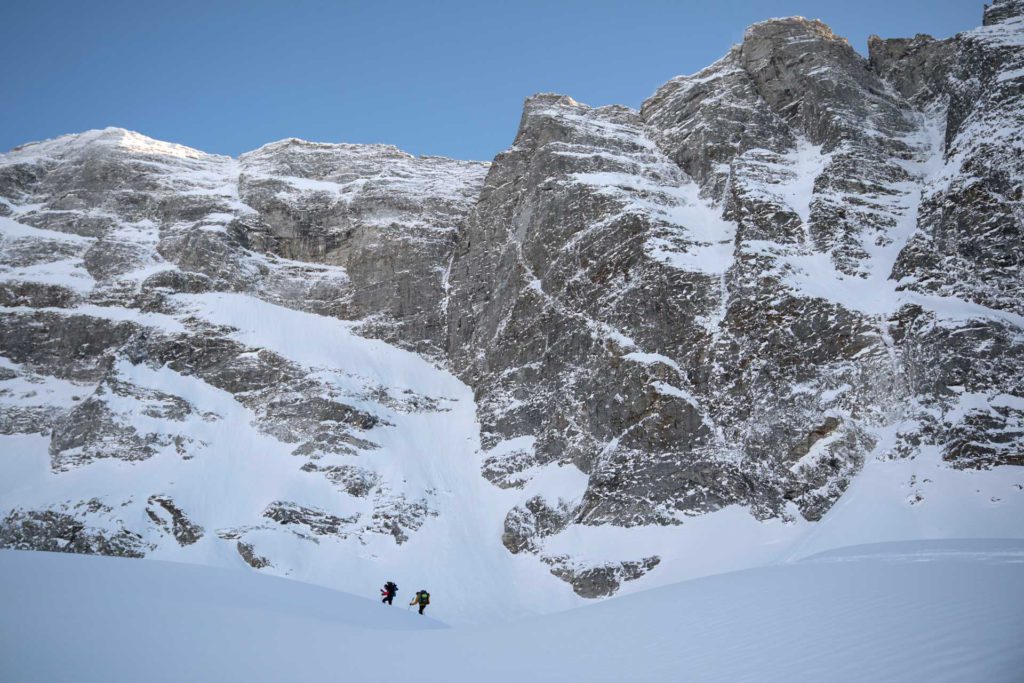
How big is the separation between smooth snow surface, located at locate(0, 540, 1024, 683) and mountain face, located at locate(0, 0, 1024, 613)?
19.5m

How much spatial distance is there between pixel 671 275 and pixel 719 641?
37.0m

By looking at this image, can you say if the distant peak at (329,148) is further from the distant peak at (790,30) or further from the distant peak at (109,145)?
the distant peak at (790,30)

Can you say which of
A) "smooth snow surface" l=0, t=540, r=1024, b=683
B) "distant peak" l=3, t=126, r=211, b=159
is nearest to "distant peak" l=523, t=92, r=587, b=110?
"distant peak" l=3, t=126, r=211, b=159

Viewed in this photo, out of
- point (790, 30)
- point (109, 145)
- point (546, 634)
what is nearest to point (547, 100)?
point (790, 30)

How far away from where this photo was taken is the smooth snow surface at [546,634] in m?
6.73

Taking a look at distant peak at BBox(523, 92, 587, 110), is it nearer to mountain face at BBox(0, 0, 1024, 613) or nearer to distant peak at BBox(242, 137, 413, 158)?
mountain face at BBox(0, 0, 1024, 613)

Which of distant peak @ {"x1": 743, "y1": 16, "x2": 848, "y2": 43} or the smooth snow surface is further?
distant peak @ {"x1": 743, "y1": 16, "x2": 848, "y2": 43}

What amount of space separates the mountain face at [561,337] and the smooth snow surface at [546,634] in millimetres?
19518

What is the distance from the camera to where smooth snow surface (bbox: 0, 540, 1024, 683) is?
6734 mm

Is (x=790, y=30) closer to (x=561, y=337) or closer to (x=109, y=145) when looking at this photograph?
(x=561, y=337)

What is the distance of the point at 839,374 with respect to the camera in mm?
36125

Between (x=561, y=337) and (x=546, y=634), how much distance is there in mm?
36331

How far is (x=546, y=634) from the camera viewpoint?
40.5ft

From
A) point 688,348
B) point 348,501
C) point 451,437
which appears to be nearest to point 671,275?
point 688,348
